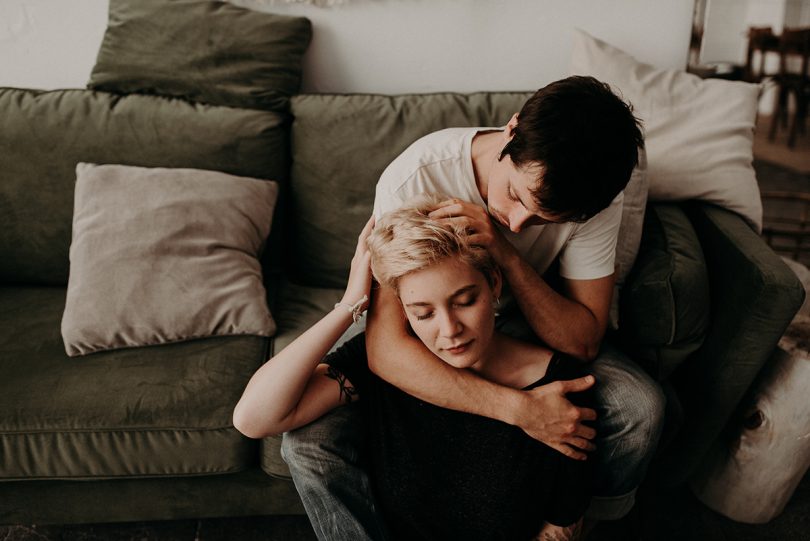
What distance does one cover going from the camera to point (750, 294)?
136 centimetres

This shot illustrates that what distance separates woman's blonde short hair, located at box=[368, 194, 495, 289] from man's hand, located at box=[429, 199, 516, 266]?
0.04 feet

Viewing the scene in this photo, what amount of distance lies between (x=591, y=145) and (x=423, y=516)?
786 mm

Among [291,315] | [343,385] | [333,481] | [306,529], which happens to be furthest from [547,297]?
[306,529]

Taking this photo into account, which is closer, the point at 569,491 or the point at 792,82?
the point at 569,491

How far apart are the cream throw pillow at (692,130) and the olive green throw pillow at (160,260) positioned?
3.81 ft

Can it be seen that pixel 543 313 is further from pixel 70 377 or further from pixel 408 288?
pixel 70 377

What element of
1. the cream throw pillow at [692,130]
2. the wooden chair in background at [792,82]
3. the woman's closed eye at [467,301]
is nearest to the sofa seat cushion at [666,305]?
the cream throw pillow at [692,130]

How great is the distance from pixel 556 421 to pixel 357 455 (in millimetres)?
A: 414

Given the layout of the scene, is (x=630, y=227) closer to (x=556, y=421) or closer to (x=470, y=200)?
(x=470, y=200)

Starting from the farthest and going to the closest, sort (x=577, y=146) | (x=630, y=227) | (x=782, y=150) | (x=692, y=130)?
(x=782, y=150)
(x=692, y=130)
(x=630, y=227)
(x=577, y=146)

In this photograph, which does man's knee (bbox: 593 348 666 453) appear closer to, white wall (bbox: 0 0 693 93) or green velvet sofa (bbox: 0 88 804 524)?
green velvet sofa (bbox: 0 88 804 524)

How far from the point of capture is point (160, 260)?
1594 millimetres

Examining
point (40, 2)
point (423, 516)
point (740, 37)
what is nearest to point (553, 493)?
point (423, 516)

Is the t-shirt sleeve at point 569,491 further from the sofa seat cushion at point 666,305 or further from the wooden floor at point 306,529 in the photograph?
the wooden floor at point 306,529
